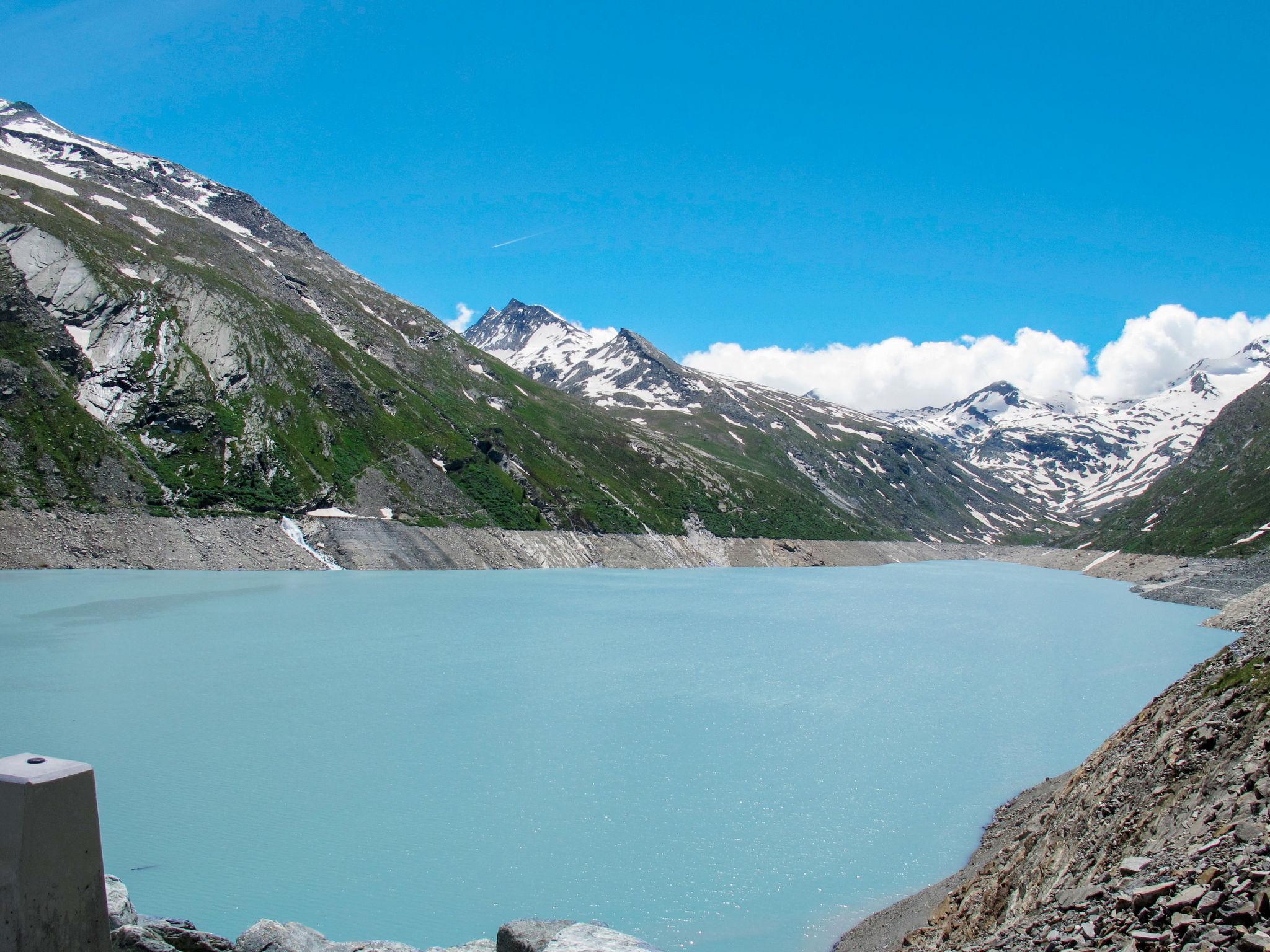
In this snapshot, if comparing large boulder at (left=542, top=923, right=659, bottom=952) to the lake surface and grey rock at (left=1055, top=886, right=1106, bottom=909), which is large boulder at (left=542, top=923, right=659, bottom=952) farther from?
the lake surface

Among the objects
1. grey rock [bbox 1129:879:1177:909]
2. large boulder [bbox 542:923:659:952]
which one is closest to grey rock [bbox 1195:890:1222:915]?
grey rock [bbox 1129:879:1177:909]

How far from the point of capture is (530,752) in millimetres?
23609

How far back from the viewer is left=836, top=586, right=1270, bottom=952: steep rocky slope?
20.6ft

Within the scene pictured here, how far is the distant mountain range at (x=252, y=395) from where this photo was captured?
7906 cm

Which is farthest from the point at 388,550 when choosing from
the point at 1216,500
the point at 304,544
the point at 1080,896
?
the point at 1216,500

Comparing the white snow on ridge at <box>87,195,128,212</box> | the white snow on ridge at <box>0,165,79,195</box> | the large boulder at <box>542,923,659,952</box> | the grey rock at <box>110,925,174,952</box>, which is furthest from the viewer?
the white snow on ridge at <box>87,195,128,212</box>

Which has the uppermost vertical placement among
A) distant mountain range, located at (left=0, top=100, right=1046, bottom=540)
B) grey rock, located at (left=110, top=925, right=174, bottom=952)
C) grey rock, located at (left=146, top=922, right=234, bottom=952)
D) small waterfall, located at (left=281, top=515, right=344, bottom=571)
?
distant mountain range, located at (left=0, top=100, right=1046, bottom=540)

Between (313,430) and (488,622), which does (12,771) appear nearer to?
(488,622)

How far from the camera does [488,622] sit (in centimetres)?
5041

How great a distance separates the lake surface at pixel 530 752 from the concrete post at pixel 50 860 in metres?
7.83

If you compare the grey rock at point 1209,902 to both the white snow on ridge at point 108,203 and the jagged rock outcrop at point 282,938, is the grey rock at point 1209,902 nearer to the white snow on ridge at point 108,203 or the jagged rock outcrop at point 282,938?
the jagged rock outcrop at point 282,938

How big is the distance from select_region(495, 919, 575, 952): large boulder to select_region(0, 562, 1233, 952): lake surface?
465 cm

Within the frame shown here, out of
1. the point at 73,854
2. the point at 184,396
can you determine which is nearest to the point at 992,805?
the point at 73,854

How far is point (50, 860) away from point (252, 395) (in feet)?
340
